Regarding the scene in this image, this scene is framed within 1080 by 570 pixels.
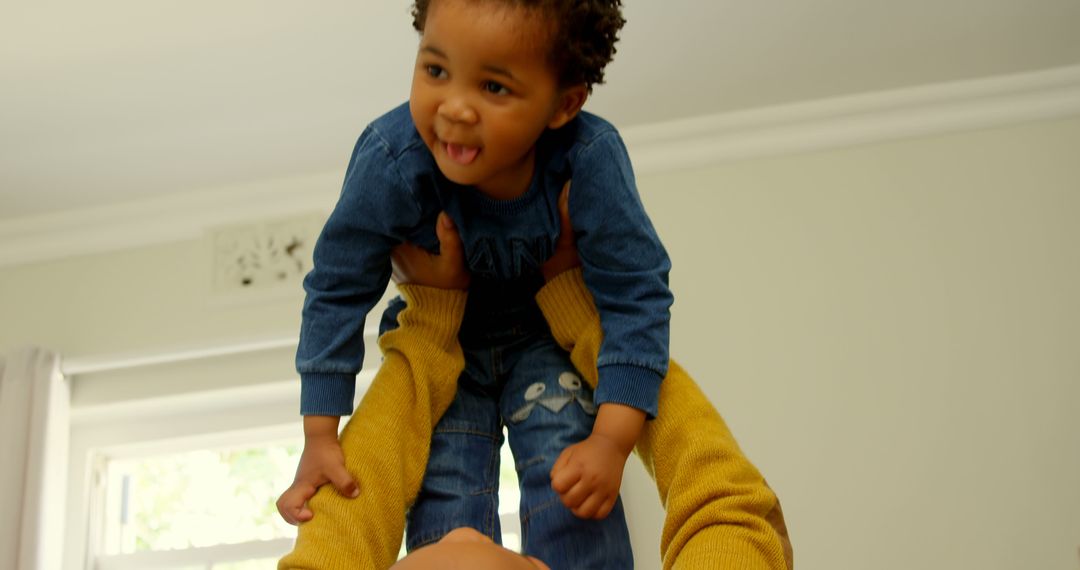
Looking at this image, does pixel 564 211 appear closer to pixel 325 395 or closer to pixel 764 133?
pixel 325 395

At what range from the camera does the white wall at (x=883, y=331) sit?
7.61 feet

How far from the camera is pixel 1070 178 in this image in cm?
258

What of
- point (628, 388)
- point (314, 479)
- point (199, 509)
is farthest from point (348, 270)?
point (199, 509)

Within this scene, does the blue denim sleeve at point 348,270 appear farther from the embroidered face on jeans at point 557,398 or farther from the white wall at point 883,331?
the white wall at point 883,331

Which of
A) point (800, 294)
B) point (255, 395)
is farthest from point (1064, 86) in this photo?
point (255, 395)

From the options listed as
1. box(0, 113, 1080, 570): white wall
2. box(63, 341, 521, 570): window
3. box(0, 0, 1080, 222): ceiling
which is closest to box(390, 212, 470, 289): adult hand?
box(0, 0, 1080, 222): ceiling

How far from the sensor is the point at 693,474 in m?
1.04

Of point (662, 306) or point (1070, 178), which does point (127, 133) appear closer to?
point (662, 306)

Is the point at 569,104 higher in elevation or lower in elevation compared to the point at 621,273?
higher

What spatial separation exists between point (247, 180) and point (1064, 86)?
2094mm

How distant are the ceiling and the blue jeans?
3.78ft

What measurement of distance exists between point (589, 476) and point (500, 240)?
275mm

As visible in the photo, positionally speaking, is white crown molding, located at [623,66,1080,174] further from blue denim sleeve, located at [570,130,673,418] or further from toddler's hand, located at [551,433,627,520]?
toddler's hand, located at [551,433,627,520]

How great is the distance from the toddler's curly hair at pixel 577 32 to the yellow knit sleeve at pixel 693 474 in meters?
0.24
